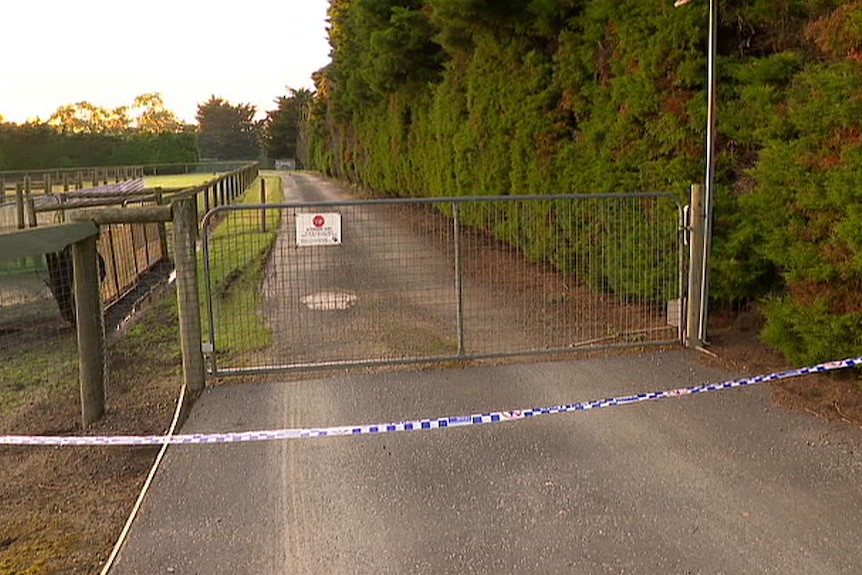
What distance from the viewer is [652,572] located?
3447mm

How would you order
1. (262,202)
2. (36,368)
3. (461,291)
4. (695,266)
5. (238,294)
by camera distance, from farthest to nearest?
(262,202)
(238,294)
(36,368)
(461,291)
(695,266)

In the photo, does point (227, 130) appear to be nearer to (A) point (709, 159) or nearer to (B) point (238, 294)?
(B) point (238, 294)

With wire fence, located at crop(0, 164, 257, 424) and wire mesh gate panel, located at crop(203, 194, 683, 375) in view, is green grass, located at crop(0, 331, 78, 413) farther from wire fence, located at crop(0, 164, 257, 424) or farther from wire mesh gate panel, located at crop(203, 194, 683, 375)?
wire mesh gate panel, located at crop(203, 194, 683, 375)

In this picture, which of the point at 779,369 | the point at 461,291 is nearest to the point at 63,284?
the point at 461,291

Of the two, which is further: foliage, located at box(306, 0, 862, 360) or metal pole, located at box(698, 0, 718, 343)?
metal pole, located at box(698, 0, 718, 343)

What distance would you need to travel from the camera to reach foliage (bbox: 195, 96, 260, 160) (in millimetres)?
128488

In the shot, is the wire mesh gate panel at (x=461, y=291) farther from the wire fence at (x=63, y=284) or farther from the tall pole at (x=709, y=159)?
the wire fence at (x=63, y=284)

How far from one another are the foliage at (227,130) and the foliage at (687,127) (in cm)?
12017

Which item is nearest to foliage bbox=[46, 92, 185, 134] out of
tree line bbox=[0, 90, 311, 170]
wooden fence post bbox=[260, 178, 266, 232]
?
tree line bbox=[0, 90, 311, 170]

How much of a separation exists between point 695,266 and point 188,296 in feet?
14.3

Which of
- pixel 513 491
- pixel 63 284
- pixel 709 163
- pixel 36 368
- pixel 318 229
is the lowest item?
pixel 36 368

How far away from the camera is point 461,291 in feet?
23.7

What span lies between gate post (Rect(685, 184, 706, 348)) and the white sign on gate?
3.09m

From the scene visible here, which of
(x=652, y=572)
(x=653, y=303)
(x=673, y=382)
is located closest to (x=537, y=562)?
(x=652, y=572)
